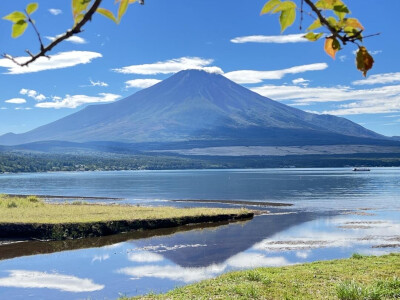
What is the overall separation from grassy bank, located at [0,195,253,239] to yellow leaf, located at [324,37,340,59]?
3994 centimetres

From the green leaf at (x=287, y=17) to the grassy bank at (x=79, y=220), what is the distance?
40015mm

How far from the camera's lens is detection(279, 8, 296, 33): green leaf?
1846 millimetres

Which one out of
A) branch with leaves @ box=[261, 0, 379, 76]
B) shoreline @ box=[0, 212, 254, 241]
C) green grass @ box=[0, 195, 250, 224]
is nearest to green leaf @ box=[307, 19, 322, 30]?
branch with leaves @ box=[261, 0, 379, 76]

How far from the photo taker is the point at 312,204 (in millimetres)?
74938

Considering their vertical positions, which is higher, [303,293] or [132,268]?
[303,293]

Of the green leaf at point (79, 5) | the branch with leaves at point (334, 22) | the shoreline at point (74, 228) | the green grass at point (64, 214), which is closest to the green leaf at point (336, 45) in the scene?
the branch with leaves at point (334, 22)

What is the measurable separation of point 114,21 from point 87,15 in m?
0.12

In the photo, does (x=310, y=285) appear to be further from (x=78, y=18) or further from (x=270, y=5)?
(x=78, y=18)

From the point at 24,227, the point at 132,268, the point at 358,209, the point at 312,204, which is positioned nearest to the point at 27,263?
the point at 132,268

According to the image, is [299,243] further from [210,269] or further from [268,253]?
[210,269]

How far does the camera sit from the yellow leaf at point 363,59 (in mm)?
1844

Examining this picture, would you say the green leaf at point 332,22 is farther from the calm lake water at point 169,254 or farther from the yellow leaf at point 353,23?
the calm lake water at point 169,254

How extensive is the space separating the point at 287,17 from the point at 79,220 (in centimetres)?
4280

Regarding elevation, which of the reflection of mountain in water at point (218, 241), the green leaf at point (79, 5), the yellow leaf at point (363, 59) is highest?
the green leaf at point (79, 5)
